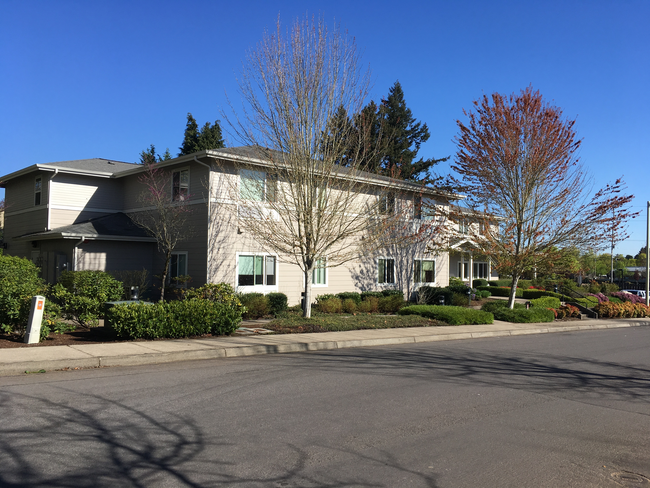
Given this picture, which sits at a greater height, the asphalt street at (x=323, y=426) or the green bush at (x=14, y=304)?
the green bush at (x=14, y=304)

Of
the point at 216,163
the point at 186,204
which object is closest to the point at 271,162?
the point at 216,163

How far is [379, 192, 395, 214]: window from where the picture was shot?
67.2 feet

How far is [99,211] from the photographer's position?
24188mm

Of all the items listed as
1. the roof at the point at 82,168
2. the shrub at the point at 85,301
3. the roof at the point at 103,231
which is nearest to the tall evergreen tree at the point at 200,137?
the roof at the point at 82,168

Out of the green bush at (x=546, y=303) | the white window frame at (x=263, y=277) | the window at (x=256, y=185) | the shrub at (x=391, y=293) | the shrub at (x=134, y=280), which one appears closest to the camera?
the window at (x=256, y=185)

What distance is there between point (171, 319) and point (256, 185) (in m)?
8.32

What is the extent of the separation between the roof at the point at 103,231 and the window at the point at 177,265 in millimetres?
1284

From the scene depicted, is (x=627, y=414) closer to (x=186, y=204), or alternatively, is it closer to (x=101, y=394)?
(x=101, y=394)

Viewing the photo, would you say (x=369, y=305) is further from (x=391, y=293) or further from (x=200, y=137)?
(x=200, y=137)

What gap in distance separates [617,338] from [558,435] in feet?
45.5

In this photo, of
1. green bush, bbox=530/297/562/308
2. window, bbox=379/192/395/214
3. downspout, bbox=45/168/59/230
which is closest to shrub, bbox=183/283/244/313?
window, bbox=379/192/395/214

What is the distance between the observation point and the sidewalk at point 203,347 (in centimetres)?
930

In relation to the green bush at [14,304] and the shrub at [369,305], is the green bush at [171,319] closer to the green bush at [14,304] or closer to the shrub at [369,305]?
the green bush at [14,304]

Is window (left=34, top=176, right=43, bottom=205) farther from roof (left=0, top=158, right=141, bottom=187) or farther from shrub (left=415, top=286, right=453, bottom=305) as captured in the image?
shrub (left=415, top=286, right=453, bottom=305)
